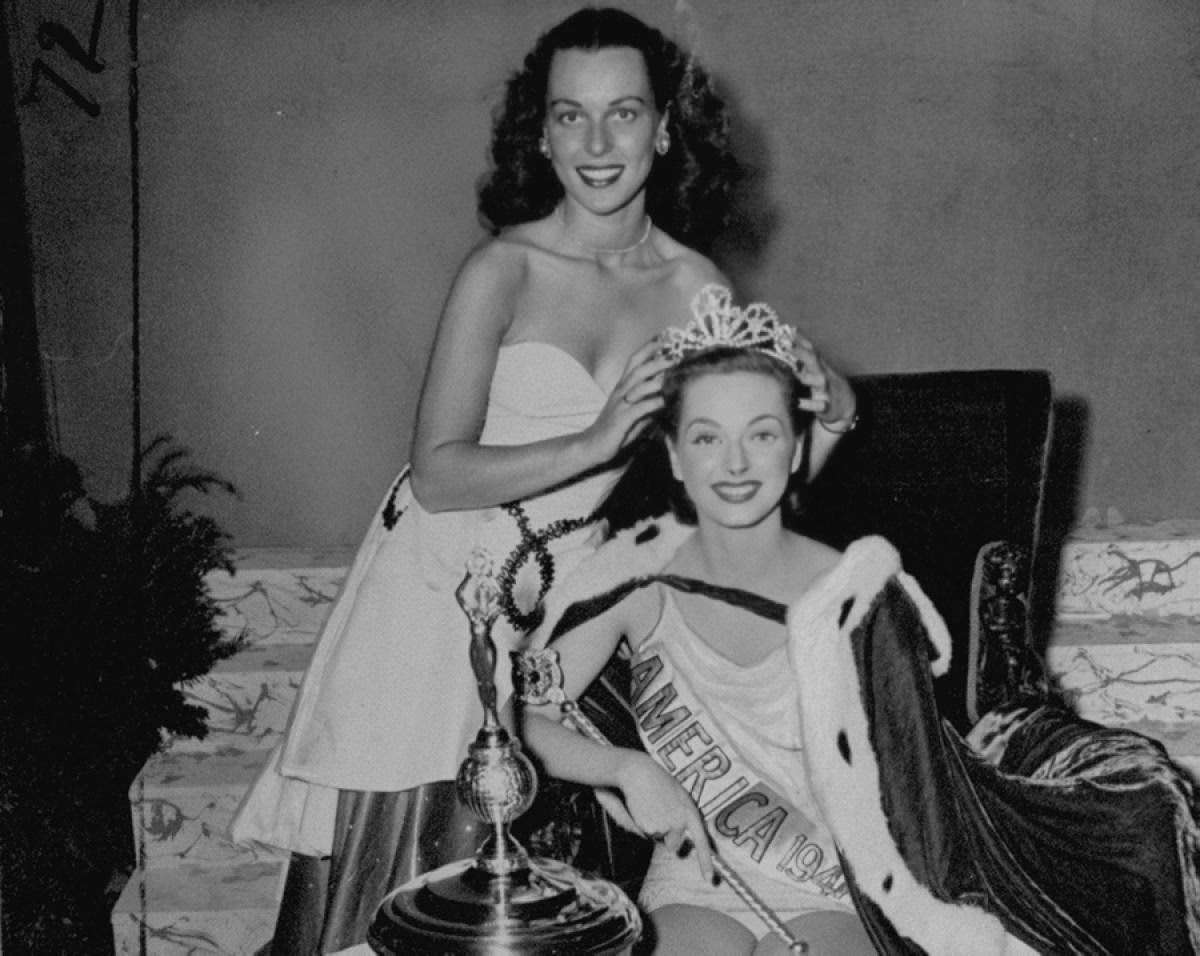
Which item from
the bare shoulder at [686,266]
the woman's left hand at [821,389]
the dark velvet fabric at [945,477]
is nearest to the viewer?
the woman's left hand at [821,389]

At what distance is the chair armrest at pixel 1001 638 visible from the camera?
2.48 meters

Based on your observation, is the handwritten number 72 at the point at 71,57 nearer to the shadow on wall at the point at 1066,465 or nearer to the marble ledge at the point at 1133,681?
the shadow on wall at the point at 1066,465

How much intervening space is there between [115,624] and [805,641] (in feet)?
6.71

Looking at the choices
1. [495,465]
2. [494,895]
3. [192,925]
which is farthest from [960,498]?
[192,925]

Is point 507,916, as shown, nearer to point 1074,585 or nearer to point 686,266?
point 686,266

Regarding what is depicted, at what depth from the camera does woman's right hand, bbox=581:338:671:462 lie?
1.98m

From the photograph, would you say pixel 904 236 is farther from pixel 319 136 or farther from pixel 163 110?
pixel 163 110

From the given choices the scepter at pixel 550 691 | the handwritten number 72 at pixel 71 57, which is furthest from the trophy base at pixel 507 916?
the handwritten number 72 at pixel 71 57

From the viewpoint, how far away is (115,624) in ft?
11.5

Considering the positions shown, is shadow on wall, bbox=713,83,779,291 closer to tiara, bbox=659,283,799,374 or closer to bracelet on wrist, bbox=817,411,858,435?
bracelet on wrist, bbox=817,411,858,435

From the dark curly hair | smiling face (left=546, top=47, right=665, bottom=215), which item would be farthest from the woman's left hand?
the dark curly hair

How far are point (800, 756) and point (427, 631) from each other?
60 centimetres

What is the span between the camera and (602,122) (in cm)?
224

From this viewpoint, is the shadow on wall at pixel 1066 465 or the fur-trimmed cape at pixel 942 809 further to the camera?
the shadow on wall at pixel 1066 465
